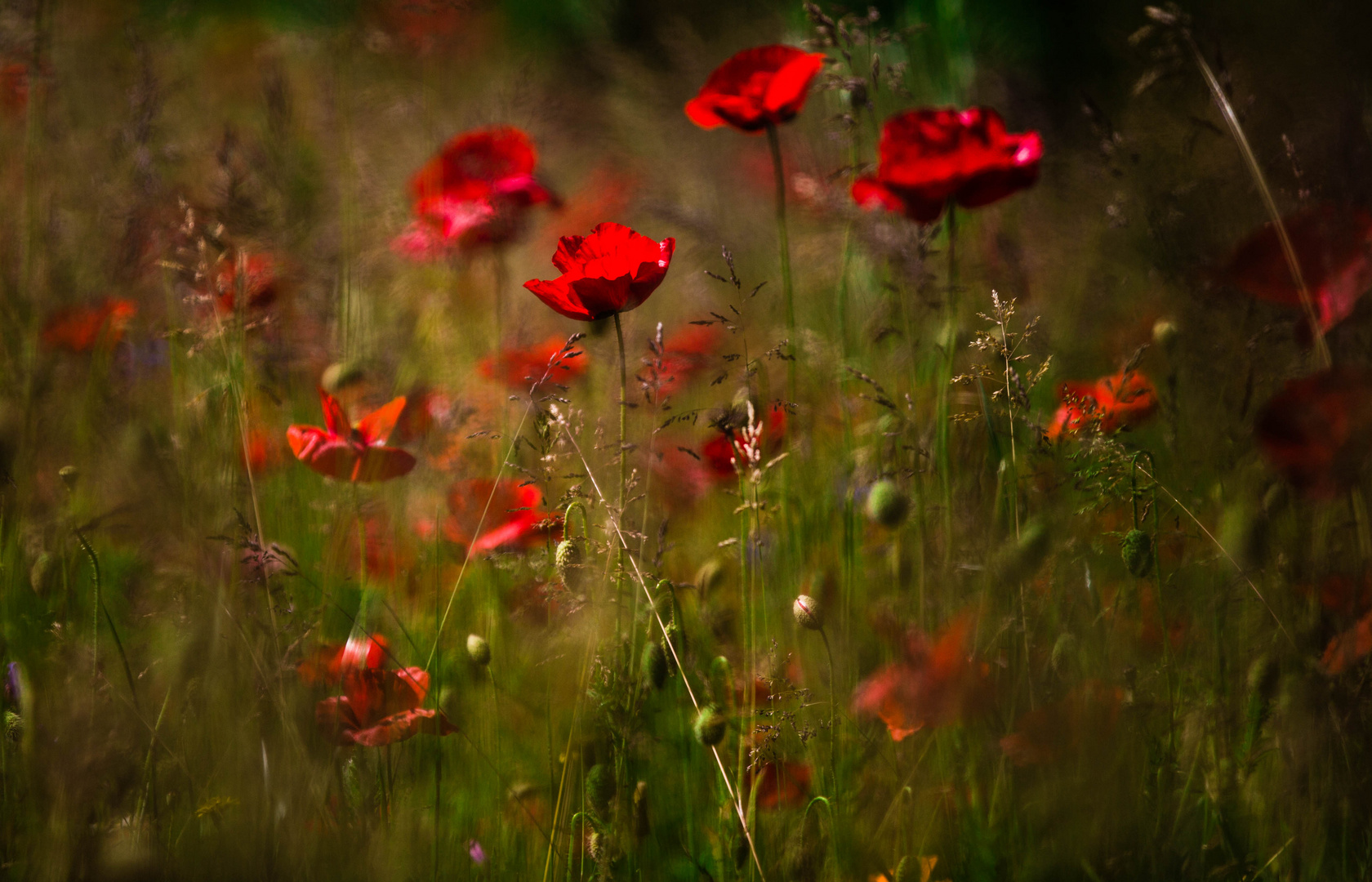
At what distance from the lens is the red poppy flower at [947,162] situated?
1.03 metres

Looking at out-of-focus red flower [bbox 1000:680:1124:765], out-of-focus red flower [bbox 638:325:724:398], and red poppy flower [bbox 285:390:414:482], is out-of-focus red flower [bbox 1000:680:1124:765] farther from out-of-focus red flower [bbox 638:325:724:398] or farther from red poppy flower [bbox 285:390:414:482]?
red poppy flower [bbox 285:390:414:482]

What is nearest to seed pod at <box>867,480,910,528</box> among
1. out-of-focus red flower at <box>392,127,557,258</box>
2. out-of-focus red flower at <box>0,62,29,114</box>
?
out-of-focus red flower at <box>392,127,557,258</box>

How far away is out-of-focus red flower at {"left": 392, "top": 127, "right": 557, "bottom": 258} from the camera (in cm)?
133

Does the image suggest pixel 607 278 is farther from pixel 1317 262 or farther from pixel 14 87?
pixel 14 87

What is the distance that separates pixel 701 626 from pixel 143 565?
0.67 metres

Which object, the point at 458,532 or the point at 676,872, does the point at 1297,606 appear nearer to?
the point at 676,872

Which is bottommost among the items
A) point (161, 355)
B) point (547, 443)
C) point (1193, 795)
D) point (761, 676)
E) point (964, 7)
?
point (161, 355)

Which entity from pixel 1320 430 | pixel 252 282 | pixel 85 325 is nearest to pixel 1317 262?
pixel 1320 430

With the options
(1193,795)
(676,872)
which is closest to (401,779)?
(676,872)

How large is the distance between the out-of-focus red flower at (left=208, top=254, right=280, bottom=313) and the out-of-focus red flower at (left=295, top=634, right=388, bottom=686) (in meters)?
0.49

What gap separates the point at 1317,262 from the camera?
2.98 ft

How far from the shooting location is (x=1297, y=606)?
86 cm

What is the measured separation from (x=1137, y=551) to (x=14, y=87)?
1854 mm

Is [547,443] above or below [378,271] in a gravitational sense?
above
